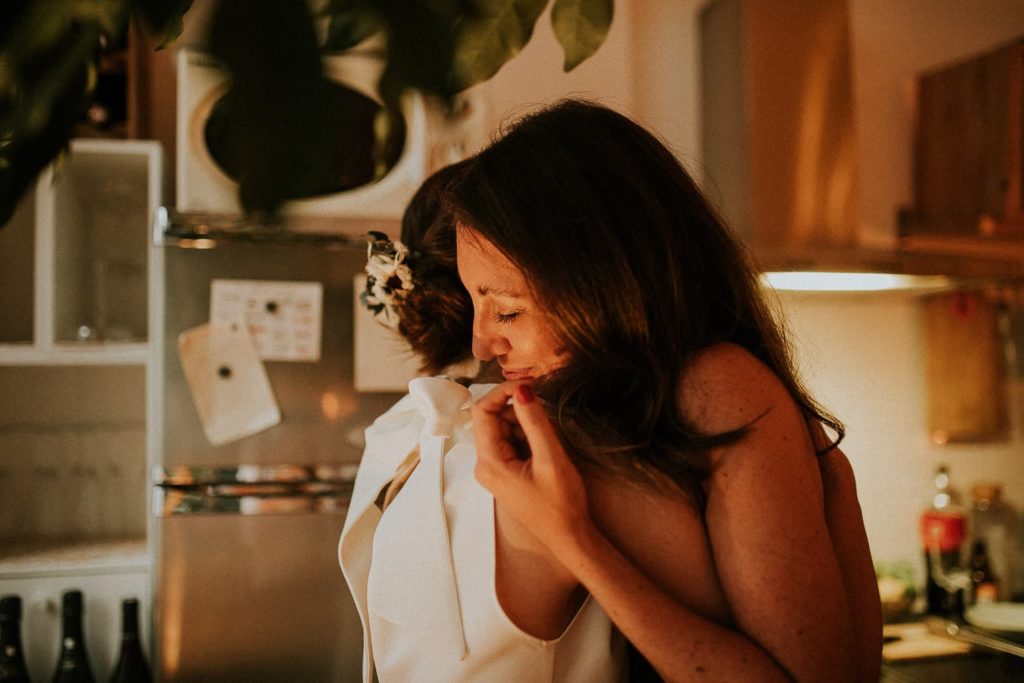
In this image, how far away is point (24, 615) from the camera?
1862mm

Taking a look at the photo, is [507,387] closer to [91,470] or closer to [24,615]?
[24,615]

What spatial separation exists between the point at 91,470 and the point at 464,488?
1.85 meters

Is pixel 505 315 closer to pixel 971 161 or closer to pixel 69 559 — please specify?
pixel 69 559

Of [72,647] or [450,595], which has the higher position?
[450,595]

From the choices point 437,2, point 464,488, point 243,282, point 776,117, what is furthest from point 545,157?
point 776,117

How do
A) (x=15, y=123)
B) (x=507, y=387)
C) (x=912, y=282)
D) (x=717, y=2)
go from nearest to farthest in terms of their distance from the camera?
(x=15, y=123), (x=507, y=387), (x=912, y=282), (x=717, y=2)

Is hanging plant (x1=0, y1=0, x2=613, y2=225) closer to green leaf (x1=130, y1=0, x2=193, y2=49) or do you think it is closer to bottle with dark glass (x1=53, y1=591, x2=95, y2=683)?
green leaf (x1=130, y1=0, x2=193, y2=49)

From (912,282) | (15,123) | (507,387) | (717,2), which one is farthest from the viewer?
(717,2)

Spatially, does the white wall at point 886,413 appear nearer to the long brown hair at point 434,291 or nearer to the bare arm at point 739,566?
the long brown hair at point 434,291

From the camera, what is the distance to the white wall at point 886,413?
2.63m

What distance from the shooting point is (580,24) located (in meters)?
0.47

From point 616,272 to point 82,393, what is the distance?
6.81 feet

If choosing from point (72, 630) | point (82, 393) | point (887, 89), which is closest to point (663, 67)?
point (887, 89)

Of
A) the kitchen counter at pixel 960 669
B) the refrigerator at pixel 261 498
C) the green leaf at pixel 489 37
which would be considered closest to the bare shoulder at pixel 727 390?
the green leaf at pixel 489 37
